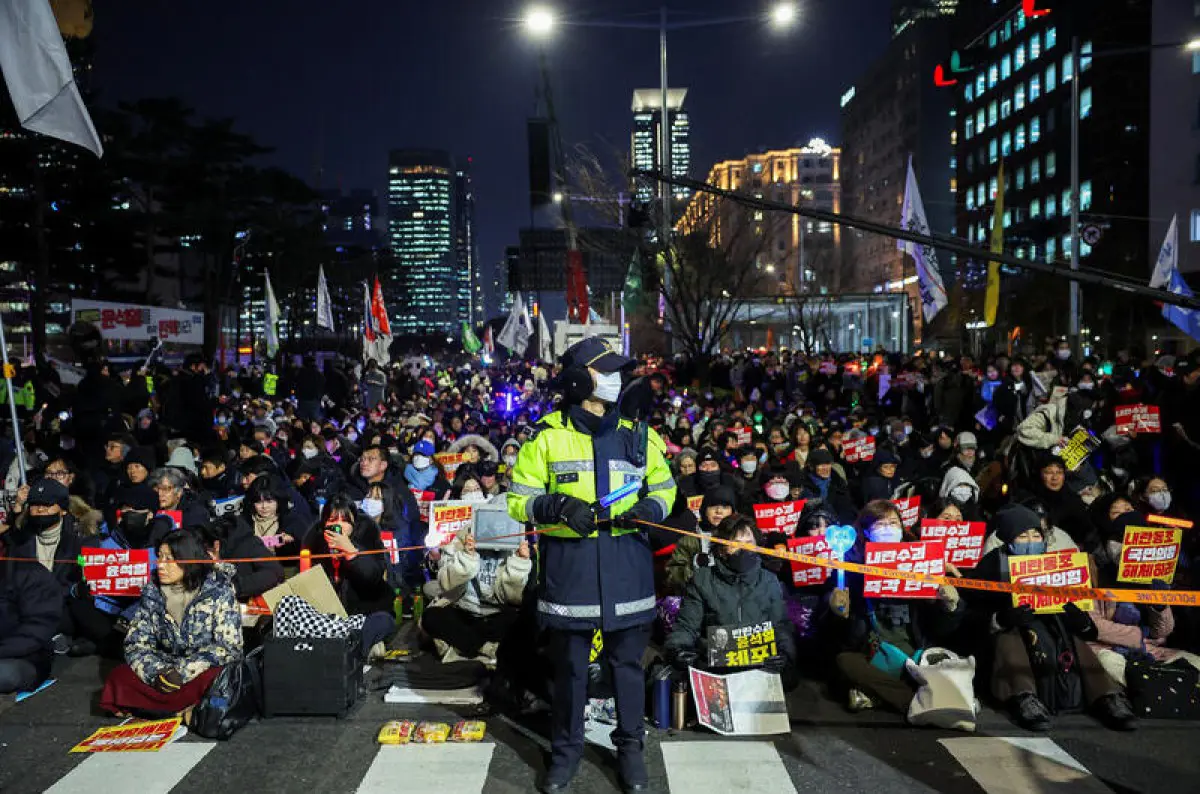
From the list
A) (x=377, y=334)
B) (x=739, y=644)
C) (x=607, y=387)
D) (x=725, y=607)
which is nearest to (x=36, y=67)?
(x=607, y=387)

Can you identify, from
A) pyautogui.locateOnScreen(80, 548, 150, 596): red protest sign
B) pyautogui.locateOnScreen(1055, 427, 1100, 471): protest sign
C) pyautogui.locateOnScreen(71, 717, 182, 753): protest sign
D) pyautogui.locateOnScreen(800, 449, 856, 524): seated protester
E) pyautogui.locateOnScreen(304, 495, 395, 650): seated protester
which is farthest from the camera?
pyautogui.locateOnScreen(800, 449, 856, 524): seated protester

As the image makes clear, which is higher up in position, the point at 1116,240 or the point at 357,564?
the point at 1116,240

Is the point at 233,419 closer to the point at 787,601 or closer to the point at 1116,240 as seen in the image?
the point at 787,601

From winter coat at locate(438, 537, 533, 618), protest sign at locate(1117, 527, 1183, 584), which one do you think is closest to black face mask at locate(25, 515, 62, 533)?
winter coat at locate(438, 537, 533, 618)

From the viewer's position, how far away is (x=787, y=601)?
780 cm

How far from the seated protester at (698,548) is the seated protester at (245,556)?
10.5 ft

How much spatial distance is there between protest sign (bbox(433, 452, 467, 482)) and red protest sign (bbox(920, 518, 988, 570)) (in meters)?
6.59

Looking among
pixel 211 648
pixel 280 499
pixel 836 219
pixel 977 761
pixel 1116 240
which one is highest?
pixel 1116 240

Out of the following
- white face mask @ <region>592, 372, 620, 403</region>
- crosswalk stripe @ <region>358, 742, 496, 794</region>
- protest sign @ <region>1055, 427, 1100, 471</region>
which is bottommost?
crosswalk stripe @ <region>358, 742, 496, 794</region>

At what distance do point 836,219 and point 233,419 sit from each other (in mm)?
14842

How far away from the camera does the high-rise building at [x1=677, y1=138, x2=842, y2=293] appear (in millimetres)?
82188

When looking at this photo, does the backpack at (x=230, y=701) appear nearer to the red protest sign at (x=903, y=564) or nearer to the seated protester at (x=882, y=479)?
the red protest sign at (x=903, y=564)

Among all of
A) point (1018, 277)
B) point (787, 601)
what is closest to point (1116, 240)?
Answer: point (1018, 277)

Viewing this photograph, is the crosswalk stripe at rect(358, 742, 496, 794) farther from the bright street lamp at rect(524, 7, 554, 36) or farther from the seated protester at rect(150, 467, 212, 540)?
the bright street lamp at rect(524, 7, 554, 36)
